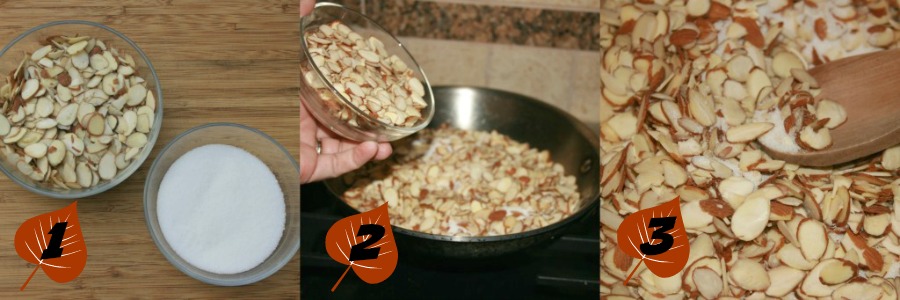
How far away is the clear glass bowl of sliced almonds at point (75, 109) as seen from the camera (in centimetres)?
75

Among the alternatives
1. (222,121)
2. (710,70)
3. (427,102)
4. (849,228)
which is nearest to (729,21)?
(710,70)

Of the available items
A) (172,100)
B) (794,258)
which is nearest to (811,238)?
(794,258)

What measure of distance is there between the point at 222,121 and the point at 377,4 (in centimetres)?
27

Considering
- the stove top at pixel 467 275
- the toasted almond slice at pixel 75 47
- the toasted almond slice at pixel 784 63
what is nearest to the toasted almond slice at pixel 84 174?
the toasted almond slice at pixel 75 47

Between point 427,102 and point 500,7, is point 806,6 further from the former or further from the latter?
point 427,102

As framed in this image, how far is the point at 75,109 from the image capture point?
0.75 m

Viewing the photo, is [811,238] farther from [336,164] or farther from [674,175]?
[336,164]

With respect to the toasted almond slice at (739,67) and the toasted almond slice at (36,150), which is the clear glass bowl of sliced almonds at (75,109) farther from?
the toasted almond slice at (739,67)

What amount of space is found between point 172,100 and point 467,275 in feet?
1.21

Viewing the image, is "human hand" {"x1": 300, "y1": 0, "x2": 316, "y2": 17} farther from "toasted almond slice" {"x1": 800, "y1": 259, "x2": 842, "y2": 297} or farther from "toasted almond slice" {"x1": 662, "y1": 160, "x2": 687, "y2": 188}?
"toasted almond slice" {"x1": 800, "y1": 259, "x2": 842, "y2": 297}

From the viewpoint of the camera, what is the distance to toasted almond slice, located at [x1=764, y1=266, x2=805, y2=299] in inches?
29.3

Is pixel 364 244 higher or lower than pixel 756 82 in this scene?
lower

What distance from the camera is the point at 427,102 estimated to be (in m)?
0.79

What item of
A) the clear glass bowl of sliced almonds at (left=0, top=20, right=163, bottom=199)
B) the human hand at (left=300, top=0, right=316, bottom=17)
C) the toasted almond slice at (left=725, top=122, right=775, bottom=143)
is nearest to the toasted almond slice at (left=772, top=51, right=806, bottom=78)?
the toasted almond slice at (left=725, top=122, right=775, bottom=143)
